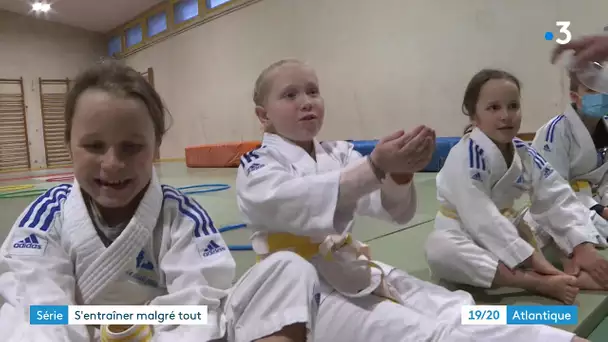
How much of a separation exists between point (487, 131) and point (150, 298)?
42.2 inches

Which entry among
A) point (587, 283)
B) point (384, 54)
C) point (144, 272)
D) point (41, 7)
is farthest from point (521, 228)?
point (41, 7)

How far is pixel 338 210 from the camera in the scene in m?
0.90

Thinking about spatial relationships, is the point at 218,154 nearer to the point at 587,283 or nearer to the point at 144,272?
the point at 587,283

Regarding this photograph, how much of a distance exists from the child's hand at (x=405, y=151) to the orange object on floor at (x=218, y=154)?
17.7 feet

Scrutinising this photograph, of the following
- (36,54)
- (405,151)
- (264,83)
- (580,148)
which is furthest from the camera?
(36,54)

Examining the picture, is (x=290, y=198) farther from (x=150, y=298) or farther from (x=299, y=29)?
(x=299, y=29)

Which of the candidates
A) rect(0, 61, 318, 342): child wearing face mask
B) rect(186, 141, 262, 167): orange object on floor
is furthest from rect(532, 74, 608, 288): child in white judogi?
rect(186, 141, 262, 167): orange object on floor

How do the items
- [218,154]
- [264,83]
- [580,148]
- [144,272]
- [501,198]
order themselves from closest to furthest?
[144,272]
[264,83]
[501,198]
[580,148]
[218,154]

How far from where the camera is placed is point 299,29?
6348 mm

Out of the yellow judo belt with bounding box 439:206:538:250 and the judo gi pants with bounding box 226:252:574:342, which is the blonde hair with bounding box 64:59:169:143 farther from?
the yellow judo belt with bounding box 439:206:538:250

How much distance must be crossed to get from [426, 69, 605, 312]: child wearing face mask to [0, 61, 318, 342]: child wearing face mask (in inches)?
27.9

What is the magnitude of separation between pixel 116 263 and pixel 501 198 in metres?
1.10

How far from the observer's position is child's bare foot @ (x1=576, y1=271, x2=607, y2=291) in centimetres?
129

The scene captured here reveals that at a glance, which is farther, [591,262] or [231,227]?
[231,227]
